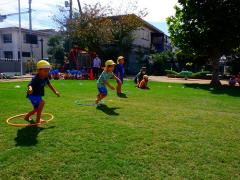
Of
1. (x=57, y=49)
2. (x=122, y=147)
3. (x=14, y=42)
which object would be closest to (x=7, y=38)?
(x=14, y=42)

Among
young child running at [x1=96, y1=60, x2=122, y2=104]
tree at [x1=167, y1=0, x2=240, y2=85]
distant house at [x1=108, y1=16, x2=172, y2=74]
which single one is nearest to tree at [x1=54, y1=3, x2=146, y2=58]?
distant house at [x1=108, y1=16, x2=172, y2=74]

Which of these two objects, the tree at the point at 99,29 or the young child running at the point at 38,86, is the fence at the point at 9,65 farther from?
the young child running at the point at 38,86

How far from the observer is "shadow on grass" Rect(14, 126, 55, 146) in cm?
552

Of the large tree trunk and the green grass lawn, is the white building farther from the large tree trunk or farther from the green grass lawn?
the green grass lawn

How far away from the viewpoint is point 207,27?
67.1ft

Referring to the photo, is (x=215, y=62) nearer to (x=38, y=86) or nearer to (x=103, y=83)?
(x=103, y=83)

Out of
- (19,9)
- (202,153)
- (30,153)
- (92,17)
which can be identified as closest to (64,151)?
(30,153)

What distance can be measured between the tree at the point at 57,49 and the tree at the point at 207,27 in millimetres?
21745

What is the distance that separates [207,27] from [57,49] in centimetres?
2596

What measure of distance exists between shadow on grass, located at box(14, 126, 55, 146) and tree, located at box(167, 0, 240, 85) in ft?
52.3

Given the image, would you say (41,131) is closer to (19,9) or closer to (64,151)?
(64,151)

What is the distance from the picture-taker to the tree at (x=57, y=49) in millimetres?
41438

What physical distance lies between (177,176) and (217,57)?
60.9 feet

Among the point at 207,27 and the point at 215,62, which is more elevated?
→ the point at 207,27
